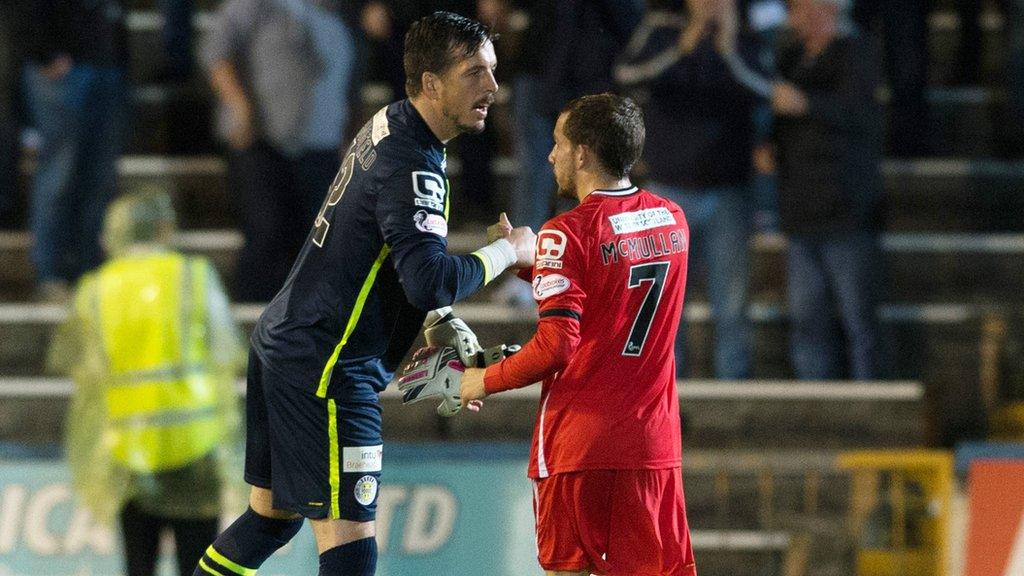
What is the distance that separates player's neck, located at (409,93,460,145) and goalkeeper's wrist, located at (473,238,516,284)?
36cm

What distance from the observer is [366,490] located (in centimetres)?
479

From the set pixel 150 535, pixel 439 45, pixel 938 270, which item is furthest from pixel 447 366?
pixel 938 270

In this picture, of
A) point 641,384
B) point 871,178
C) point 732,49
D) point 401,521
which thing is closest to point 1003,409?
point 871,178

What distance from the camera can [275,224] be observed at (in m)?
8.68

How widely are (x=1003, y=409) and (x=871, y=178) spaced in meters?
1.42

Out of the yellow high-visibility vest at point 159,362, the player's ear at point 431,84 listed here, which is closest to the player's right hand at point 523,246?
the player's ear at point 431,84

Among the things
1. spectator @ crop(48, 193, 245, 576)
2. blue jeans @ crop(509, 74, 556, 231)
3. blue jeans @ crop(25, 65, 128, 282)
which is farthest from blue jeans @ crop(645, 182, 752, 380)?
blue jeans @ crop(25, 65, 128, 282)

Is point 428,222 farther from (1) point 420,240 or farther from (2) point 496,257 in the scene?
(2) point 496,257

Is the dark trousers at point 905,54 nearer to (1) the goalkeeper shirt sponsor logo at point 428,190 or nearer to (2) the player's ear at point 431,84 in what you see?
(2) the player's ear at point 431,84

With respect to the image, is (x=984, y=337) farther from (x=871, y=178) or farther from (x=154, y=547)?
(x=154, y=547)

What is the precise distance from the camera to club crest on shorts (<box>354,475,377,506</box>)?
4.77 m

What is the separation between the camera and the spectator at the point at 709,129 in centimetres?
836

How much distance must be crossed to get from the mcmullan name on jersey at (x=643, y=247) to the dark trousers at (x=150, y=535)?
2.65 m

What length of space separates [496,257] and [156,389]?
2417 mm
